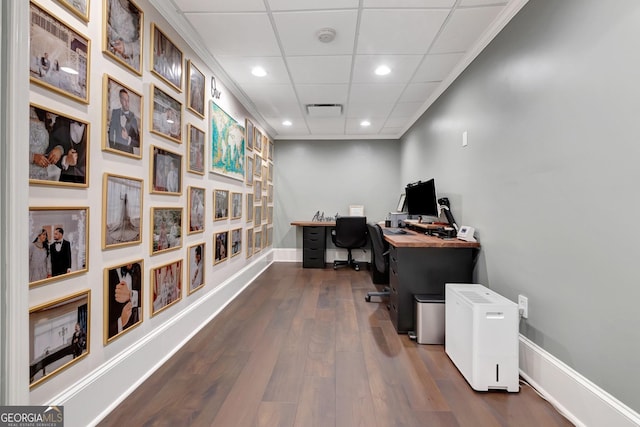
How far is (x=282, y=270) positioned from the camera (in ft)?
15.9

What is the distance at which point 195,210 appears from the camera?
2453mm

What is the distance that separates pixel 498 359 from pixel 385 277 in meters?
2.47

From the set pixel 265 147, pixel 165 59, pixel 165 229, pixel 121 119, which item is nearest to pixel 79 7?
pixel 121 119

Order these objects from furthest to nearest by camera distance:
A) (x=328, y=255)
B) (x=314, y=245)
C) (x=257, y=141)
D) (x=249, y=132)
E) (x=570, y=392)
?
(x=328, y=255) < (x=314, y=245) < (x=257, y=141) < (x=249, y=132) < (x=570, y=392)

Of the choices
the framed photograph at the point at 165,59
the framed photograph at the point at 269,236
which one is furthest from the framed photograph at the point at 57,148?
the framed photograph at the point at 269,236

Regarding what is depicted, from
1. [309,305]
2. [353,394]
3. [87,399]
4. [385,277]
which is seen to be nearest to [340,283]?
[385,277]

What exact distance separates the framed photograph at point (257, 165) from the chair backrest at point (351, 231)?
60.0 inches

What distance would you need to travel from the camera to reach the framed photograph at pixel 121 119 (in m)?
1.49

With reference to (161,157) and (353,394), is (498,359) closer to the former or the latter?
(353,394)

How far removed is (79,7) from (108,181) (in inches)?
32.8

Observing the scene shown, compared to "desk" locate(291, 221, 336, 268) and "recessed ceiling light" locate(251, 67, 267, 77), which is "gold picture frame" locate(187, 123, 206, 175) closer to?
"recessed ceiling light" locate(251, 67, 267, 77)

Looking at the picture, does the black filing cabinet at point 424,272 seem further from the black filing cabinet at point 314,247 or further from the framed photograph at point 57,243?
the black filing cabinet at point 314,247

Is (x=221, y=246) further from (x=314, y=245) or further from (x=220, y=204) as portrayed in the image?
(x=314, y=245)

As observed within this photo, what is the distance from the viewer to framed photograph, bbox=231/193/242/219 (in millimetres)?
3336
